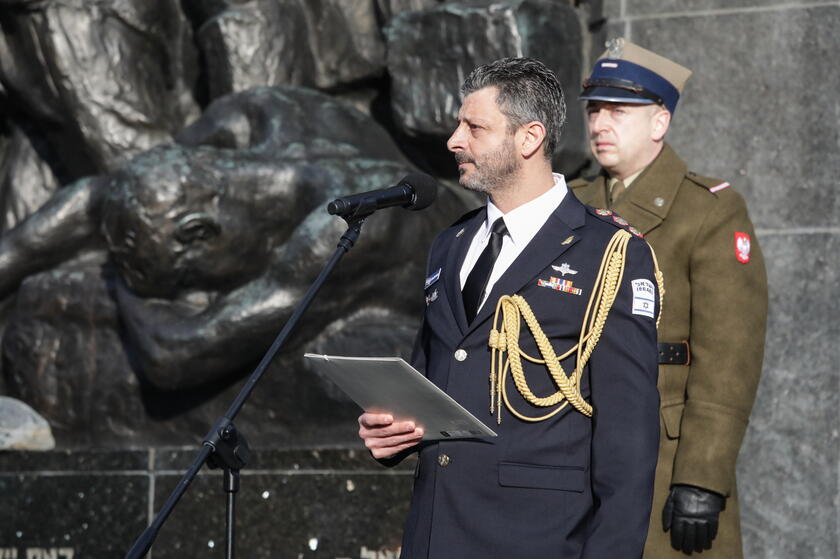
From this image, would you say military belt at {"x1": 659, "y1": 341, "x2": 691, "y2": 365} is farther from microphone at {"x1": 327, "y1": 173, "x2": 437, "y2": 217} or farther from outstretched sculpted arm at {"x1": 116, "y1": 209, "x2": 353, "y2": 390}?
outstretched sculpted arm at {"x1": 116, "y1": 209, "x2": 353, "y2": 390}

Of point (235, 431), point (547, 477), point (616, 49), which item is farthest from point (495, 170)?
point (616, 49)

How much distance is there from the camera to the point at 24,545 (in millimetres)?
5832

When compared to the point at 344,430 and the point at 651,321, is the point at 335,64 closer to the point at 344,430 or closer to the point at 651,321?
the point at 344,430

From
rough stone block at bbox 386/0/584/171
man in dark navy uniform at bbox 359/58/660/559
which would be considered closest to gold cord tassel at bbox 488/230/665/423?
man in dark navy uniform at bbox 359/58/660/559

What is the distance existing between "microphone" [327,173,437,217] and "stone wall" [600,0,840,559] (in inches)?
93.8

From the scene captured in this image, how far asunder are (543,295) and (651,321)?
23 centimetres

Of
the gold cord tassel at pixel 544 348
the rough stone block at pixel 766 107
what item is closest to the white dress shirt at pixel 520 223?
the gold cord tassel at pixel 544 348

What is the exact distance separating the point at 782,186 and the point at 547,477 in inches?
114

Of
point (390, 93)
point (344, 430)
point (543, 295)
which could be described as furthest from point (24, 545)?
point (543, 295)

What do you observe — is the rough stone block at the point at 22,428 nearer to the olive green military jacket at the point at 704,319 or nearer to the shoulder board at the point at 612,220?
the olive green military jacket at the point at 704,319

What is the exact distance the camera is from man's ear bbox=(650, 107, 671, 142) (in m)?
4.05

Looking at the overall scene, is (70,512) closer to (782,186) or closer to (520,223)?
(782,186)

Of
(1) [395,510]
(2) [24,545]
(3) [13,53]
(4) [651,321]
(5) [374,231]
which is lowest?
(2) [24,545]

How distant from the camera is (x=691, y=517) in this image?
3594mm
